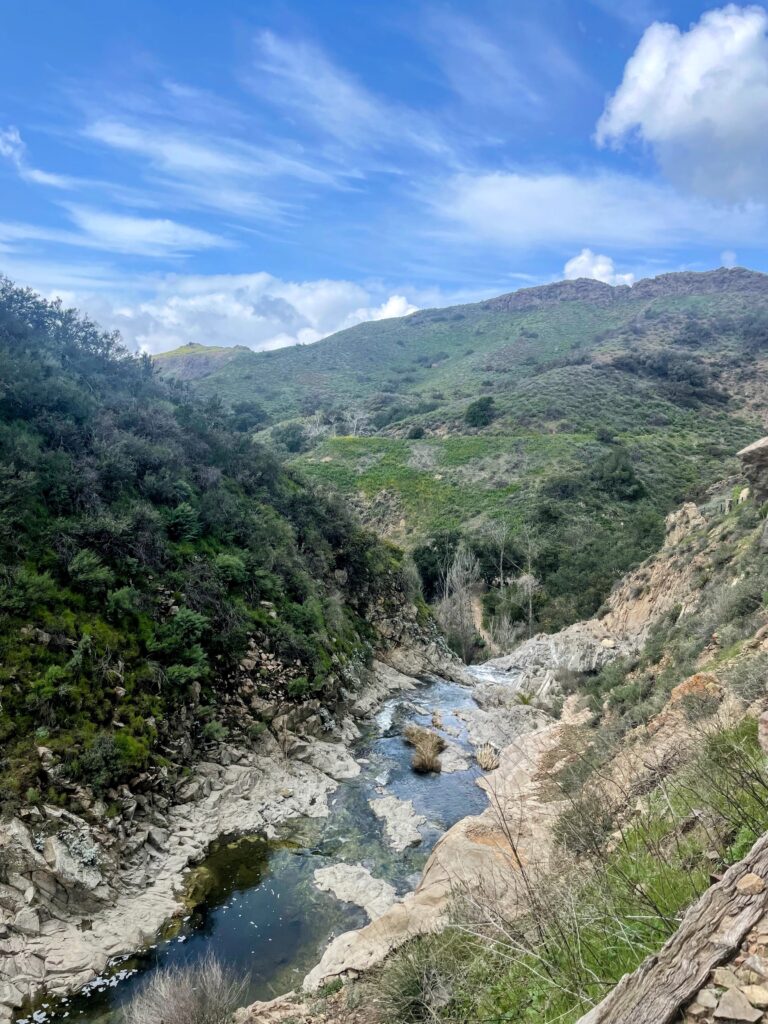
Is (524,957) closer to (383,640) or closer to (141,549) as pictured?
(141,549)

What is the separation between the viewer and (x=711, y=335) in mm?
76500

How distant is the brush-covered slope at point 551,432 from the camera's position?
121 ft

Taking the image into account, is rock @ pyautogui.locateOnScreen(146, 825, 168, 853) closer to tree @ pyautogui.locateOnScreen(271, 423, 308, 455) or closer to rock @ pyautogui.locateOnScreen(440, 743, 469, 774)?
rock @ pyautogui.locateOnScreen(440, 743, 469, 774)

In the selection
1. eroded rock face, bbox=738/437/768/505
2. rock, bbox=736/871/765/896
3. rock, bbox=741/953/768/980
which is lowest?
rock, bbox=741/953/768/980

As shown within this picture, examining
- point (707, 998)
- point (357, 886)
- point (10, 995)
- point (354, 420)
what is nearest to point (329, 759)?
point (357, 886)

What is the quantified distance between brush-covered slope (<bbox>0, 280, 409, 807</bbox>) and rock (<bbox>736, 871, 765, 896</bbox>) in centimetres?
959

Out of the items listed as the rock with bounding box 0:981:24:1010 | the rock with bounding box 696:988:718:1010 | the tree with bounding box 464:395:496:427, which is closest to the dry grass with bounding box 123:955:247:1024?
the rock with bounding box 0:981:24:1010

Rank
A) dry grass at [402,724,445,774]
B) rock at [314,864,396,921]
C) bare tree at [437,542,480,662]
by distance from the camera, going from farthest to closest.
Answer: bare tree at [437,542,480,662] → dry grass at [402,724,445,774] → rock at [314,864,396,921]

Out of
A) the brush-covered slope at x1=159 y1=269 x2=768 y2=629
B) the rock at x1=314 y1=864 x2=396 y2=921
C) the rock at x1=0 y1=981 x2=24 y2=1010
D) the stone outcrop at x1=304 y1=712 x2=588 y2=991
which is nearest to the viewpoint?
the stone outcrop at x1=304 y1=712 x2=588 y2=991

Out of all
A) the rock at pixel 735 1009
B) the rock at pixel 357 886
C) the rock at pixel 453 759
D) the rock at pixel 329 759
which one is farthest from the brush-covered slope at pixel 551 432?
the rock at pixel 735 1009

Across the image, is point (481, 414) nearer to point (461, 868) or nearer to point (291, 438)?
point (291, 438)

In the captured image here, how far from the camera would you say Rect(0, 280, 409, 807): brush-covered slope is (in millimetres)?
10344

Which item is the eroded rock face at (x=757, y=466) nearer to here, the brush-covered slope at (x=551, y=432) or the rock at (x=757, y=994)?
the brush-covered slope at (x=551, y=432)

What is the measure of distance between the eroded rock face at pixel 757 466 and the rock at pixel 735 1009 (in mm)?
16878
